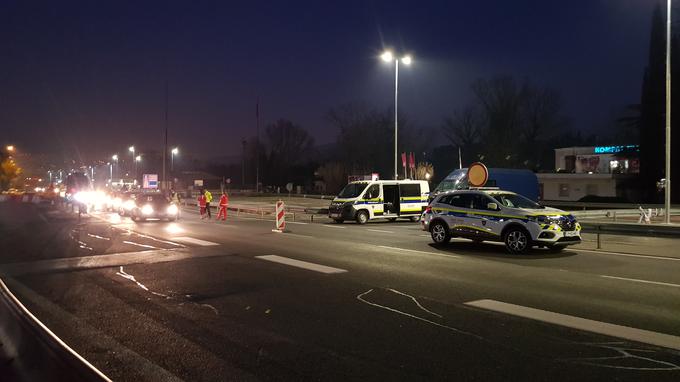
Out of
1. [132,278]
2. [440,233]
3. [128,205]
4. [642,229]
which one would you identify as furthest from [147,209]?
[642,229]

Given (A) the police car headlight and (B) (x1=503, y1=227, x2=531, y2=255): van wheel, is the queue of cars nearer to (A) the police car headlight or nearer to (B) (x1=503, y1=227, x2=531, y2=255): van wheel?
(B) (x1=503, y1=227, x2=531, y2=255): van wheel

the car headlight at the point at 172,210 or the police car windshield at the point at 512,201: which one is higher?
the police car windshield at the point at 512,201

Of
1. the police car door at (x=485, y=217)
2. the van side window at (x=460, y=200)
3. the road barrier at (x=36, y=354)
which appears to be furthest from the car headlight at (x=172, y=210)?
the road barrier at (x=36, y=354)

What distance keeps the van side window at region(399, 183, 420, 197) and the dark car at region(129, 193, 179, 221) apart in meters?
10.6

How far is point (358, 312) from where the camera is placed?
770 cm

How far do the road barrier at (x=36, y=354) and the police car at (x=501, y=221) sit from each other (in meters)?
10.9

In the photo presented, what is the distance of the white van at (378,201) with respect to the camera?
2617 centimetres

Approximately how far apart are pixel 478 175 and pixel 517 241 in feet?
27.2

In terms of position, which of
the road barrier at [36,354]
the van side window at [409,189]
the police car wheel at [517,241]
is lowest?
the road barrier at [36,354]

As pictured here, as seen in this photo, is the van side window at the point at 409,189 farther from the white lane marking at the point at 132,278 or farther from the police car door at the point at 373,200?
the white lane marking at the point at 132,278

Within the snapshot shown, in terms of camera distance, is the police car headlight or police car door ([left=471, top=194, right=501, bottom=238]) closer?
police car door ([left=471, top=194, right=501, bottom=238])

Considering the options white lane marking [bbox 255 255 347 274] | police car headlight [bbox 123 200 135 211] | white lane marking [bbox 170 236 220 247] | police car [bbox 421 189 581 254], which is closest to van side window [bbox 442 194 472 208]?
police car [bbox 421 189 581 254]

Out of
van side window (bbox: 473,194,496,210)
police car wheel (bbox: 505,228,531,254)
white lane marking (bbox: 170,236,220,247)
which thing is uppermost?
van side window (bbox: 473,194,496,210)

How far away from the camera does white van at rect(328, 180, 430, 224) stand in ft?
85.9
